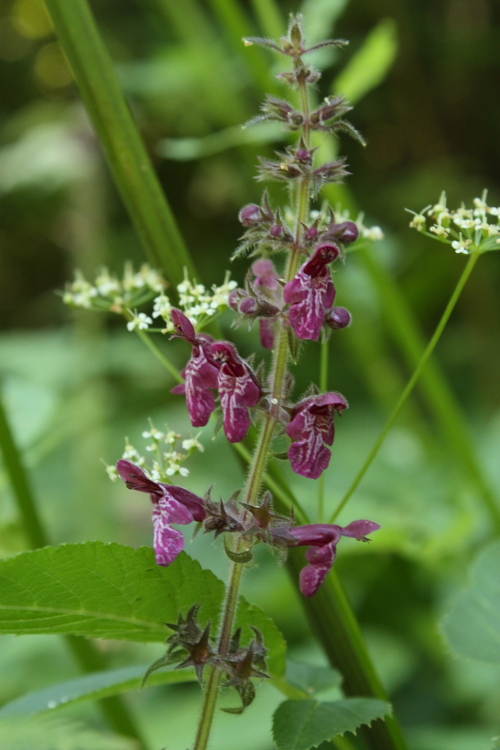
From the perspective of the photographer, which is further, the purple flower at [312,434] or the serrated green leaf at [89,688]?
the serrated green leaf at [89,688]

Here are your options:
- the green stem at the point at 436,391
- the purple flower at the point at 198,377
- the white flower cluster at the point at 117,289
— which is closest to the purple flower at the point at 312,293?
the purple flower at the point at 198,377

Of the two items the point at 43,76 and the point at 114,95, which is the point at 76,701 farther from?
the point at 43,76

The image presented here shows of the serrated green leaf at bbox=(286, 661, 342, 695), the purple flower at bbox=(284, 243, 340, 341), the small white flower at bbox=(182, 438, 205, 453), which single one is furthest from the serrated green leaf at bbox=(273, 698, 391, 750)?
the purple flower at bbox=(284, 243, 340, 341)

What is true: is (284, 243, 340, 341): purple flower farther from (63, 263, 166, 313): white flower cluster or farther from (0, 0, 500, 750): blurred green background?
(0, 0, 500, 750): blurred green background

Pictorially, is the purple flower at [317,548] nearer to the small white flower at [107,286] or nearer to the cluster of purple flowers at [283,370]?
the cluster of purple flowers at [283,370]

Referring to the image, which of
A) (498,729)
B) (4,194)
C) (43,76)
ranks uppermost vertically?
(43,76)

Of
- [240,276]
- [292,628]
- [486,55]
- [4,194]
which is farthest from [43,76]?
[292,628]

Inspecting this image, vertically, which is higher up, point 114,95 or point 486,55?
point 486,55

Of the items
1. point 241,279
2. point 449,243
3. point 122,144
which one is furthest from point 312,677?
point 241,279
